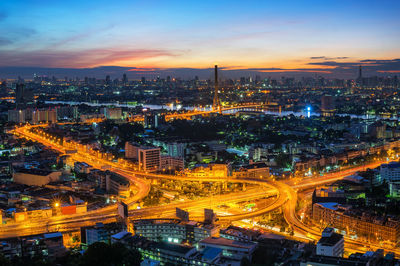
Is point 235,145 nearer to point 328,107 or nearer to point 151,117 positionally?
point 151,117

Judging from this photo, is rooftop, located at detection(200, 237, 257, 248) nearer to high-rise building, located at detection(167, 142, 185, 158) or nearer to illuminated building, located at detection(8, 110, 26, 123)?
high-rise building, located at detection(167, 142, 185, 158)

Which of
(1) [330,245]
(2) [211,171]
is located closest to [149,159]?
(2) [211,171]

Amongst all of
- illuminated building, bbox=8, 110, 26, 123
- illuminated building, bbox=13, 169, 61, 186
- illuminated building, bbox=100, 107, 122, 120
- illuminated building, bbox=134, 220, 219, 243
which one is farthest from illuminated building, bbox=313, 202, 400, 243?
illuminated building, bbox=8, 110, 26, 123

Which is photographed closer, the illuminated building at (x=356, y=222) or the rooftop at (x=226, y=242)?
the rooftop at (x=226, y=242)

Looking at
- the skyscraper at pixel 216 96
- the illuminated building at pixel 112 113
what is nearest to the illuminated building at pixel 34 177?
the illuminated building at pixel 112 113

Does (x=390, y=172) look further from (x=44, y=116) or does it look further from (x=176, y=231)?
(x=44, y=116)

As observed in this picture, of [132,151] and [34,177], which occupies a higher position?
[132,151]

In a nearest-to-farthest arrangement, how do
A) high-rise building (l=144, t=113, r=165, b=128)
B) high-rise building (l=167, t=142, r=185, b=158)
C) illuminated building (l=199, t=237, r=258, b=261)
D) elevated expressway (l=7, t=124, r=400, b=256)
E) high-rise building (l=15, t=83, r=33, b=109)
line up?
illuminated building (l=199, t=237, r=258, b=261) < elevated expressway (l=7, t=124, r=400, b=256) < high-rise building (l=167, t=142, r=185, b=158) < high-rise building (l=144, t=113, r=165, b=128) < high-rise building (l=15, t=83, r=33, b=109)

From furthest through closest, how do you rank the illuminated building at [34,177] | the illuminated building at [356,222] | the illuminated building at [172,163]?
the illuminated building at [172,163] < the illuminated building at [34,177] < the illuminated building at [356,222]

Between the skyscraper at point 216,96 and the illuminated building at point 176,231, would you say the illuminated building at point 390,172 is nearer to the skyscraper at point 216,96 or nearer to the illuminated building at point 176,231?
the illuminated building at point 176,231

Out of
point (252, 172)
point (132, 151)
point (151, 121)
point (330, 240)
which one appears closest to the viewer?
point (330, 240)

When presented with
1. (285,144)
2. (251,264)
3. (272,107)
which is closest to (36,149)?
(285,144)
